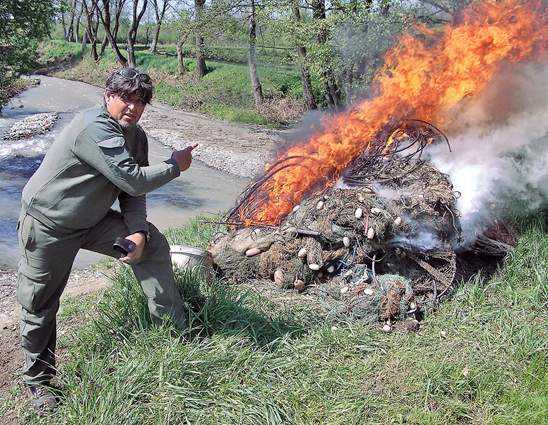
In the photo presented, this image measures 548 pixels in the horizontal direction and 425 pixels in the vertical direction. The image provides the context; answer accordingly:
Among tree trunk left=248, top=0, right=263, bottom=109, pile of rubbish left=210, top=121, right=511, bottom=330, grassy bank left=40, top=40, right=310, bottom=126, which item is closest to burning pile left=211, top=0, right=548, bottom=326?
pile of rubbish left=210, top=121, right=511, bottom=330

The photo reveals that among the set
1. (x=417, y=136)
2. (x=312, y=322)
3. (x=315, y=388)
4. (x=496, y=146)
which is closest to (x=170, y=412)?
(x=315, y=388)

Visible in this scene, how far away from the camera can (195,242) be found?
22.6ft

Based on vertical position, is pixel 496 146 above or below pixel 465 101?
below

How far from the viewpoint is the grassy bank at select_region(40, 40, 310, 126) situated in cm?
2347

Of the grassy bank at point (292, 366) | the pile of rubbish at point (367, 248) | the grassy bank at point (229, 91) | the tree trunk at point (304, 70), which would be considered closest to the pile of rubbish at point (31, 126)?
the grassy bank at point (229, 91)

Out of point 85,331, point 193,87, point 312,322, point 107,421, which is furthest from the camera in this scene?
point 193,87

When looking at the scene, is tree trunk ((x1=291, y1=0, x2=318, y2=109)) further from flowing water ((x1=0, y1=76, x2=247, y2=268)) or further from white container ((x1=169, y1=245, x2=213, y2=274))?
white container ((x1=169, y1=245, x2=213, y2=274))

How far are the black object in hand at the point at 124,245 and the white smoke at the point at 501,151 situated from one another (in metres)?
3.68

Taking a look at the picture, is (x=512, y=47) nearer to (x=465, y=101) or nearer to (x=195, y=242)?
(x=465, y=101)

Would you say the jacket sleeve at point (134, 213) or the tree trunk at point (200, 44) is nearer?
the jacket sleeve at point (134, 213)

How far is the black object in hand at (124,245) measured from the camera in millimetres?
3253

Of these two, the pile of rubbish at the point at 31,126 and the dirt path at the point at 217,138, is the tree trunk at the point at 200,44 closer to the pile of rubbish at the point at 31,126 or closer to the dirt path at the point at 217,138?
the dirt path at the point at 217,138

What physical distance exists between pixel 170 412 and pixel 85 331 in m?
1.12

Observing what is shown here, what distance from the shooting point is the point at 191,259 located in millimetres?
5012
